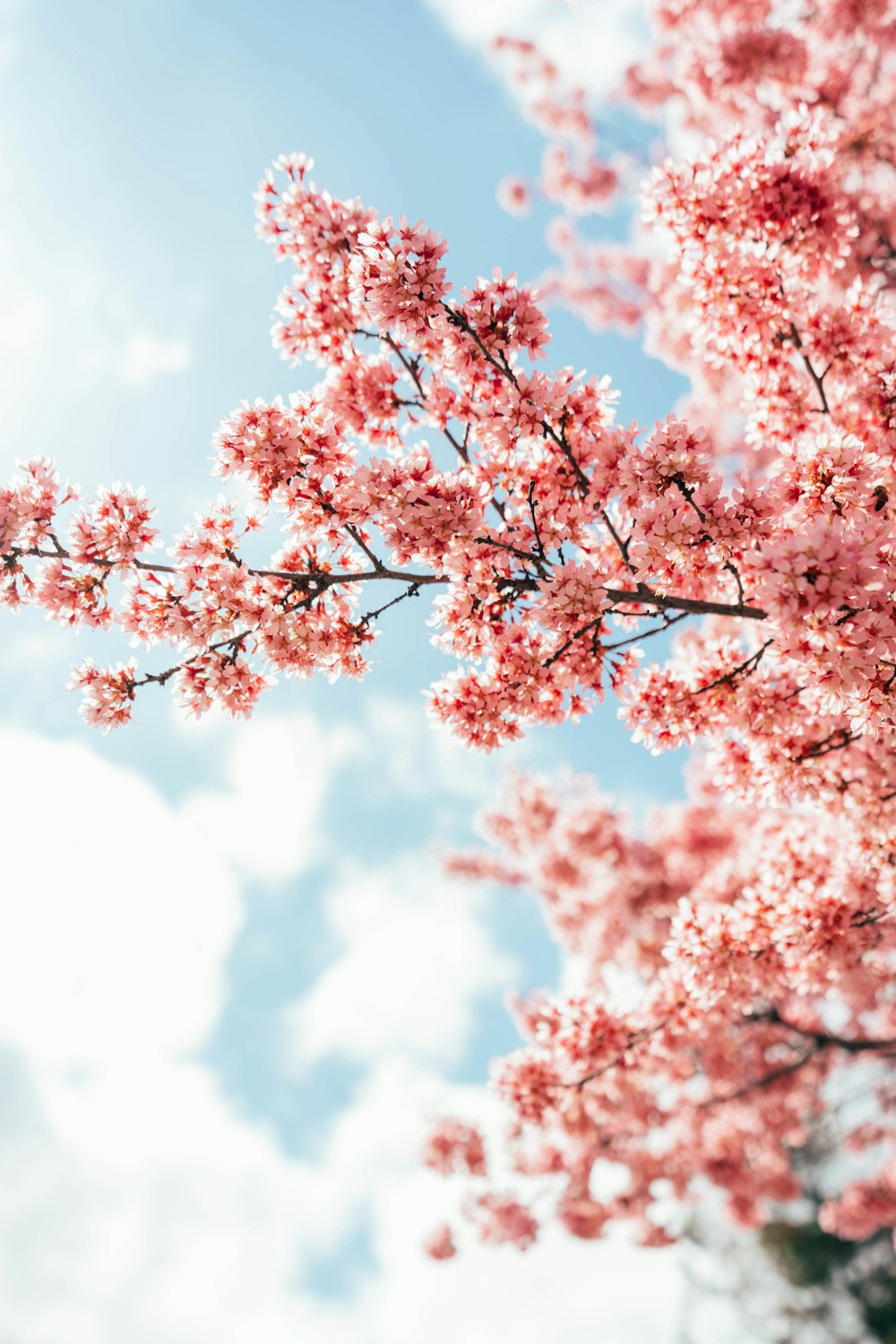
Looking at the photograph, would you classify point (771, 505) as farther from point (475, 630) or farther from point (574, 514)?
point (475, 630)

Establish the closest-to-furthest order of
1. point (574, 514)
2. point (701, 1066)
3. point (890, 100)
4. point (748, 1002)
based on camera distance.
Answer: point (574, 514) < point (748, 1002) < point (890, 100) < point (701, 1066)

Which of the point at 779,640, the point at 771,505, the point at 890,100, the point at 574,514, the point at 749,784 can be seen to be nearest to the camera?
the point at 779,640

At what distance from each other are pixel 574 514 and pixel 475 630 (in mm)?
950

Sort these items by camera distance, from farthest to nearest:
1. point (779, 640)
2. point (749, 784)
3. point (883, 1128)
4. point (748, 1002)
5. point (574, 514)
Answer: point (883, 1128) < point (748, 1002) < point (749, 784) < point (574, 514) < point (779, 640)

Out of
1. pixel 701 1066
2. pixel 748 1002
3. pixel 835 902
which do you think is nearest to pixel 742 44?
pixel 835 902

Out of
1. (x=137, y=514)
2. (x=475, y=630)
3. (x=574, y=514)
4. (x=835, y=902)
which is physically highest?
(x=137, y=514)

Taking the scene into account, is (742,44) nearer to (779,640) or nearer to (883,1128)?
(779,640)

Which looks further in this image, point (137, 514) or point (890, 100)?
point (890, 100)

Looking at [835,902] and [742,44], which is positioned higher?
[742,44]

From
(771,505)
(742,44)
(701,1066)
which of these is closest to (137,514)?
(771,505)

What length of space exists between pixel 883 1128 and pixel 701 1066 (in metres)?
4.68

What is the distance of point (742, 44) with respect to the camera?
9.98 metres

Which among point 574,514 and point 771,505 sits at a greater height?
point 574,514

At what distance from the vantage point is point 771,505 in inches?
156
